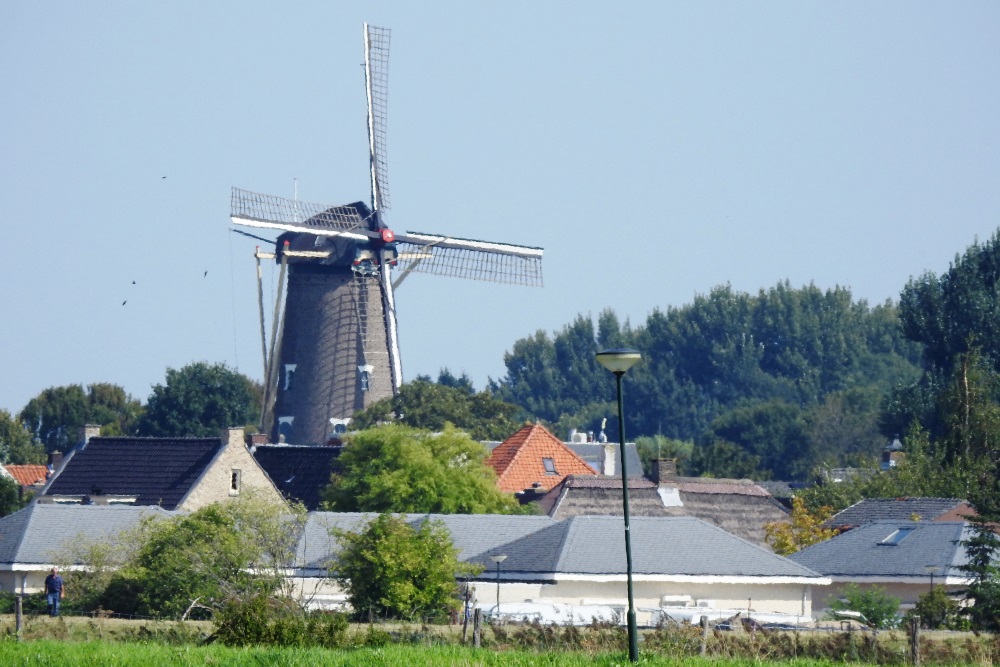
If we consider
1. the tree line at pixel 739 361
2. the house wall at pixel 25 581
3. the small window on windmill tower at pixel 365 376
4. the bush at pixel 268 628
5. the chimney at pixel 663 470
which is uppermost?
the tree line at pixel 739 361

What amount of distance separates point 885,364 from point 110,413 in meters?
69.2

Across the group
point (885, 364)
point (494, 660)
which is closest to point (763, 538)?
point (494, 660)

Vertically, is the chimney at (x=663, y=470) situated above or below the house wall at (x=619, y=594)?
above

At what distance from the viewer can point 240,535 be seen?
168ft

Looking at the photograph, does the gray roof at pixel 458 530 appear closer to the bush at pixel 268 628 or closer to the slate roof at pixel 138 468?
the slate roof at pixel 138 468

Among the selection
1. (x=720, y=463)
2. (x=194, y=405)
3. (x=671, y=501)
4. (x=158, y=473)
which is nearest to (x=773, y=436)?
(x=720, y=463)

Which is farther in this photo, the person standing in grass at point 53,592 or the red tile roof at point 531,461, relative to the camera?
the red tile roof at point 531,461

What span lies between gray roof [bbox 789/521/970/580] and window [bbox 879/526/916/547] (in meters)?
0.04

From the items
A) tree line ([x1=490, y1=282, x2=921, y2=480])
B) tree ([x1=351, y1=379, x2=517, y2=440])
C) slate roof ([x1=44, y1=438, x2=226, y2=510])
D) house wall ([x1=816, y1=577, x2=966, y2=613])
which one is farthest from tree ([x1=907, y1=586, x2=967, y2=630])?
tree line ([x1=490, y1=282, x2=921, y2=480])

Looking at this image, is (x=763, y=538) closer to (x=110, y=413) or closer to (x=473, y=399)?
(x=473, y=399)

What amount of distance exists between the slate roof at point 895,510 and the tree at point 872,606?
1572 cm

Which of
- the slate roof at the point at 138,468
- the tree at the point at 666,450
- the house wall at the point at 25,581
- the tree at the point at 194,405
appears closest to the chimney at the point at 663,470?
the slate roof at the point at 138,468

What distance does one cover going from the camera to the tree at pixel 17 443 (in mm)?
133000

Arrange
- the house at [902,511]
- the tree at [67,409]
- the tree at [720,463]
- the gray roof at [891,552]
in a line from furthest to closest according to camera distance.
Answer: the tree at [67,409] < the tree at [720,463] < the house at [902,511] < the gray roof at [891,552]
